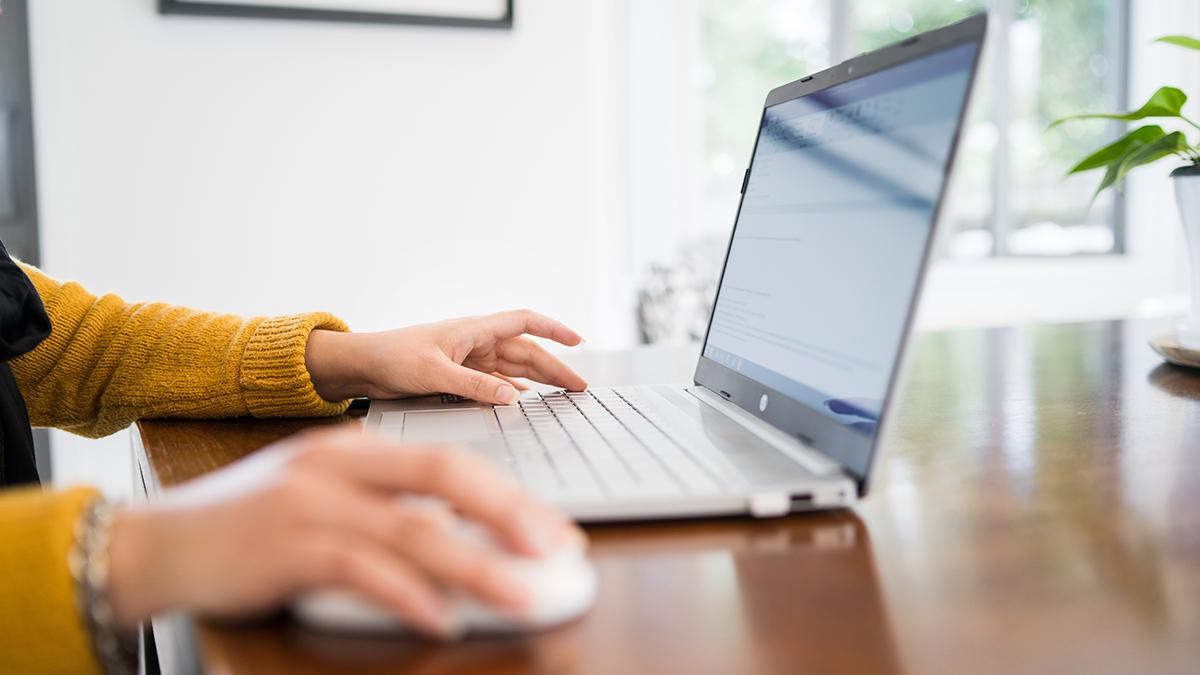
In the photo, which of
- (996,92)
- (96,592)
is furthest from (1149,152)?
(996,92)

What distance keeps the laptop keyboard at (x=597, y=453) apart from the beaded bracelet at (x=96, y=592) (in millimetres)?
200

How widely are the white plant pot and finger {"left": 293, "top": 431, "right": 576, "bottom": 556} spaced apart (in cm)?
86

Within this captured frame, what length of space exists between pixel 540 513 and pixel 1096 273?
3.86 metres

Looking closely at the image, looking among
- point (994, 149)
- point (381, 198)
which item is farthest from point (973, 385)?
point (994, 149)

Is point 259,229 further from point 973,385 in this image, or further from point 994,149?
point 994,149

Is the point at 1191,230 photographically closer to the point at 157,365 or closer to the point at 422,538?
the point at 422,538

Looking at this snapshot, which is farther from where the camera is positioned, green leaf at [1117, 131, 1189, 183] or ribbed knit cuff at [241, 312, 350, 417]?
green leaf at [1117, 131, 1189, 183]

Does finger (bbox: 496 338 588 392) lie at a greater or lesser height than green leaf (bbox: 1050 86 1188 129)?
lesser

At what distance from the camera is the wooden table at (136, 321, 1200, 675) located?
307 millimetres

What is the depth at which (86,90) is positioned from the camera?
1810 mm

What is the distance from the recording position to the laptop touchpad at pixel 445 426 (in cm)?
60

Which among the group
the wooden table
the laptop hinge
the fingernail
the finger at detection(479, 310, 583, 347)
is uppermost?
the finger at detection(479, 310, 583, 347)

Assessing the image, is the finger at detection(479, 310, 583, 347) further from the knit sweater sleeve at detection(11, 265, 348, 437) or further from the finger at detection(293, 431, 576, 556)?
the finger at detection(293, 431, 576, 556)

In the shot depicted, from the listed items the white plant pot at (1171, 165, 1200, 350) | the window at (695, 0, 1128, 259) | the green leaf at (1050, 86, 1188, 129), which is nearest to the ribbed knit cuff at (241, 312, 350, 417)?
the green leaf at (1050, 86, 1188, 129)
